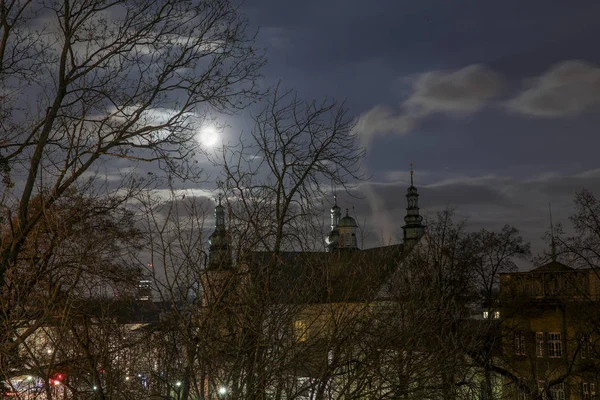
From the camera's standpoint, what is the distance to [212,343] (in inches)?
294

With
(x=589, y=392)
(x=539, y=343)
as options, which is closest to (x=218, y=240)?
(x=589, y=392)

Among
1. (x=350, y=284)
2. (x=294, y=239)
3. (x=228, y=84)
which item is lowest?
(x=350, y=284)

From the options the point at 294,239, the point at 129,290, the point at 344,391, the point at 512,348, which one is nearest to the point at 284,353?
the point at 344,391

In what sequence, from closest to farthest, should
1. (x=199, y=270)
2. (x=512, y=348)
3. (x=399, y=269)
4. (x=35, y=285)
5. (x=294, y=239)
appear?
(x=199, y=270)
(x=294, y=239)
(x=35, y=285)
(x=399, y=269)
(x=512, y=348)

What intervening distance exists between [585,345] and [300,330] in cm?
2922

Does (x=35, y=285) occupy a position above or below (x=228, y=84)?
below

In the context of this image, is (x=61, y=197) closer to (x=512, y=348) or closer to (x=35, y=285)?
(x=35, y=285)

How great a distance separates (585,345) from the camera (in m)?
33.8

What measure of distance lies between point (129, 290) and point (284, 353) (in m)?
4.55

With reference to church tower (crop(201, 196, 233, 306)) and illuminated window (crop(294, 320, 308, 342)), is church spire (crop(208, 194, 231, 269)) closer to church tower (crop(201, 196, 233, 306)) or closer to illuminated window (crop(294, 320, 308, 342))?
church tower (crop(201, 196, 233, 306))

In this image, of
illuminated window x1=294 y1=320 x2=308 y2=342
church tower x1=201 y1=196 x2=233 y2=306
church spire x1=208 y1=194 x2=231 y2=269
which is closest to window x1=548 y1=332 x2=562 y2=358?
church spire x1=208 y1=194 x2=231 y2=269

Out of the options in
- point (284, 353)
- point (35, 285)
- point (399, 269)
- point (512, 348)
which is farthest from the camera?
point (512, 348)

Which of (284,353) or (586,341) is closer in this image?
(284,353)

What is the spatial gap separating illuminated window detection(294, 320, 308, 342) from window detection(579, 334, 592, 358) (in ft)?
84.8
